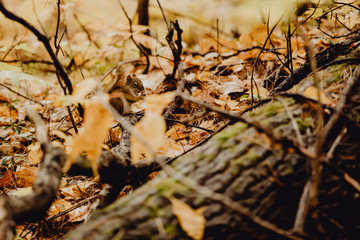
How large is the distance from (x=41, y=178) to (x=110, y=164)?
24cm

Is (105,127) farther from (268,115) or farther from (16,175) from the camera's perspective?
(16,175)

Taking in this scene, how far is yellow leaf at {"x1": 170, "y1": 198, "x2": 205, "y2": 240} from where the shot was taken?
1.87ft

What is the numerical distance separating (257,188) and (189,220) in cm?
23

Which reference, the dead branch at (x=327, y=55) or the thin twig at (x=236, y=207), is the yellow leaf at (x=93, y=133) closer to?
the thin twig at (x=236, y=207)

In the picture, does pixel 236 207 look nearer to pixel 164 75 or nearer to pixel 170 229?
pixel 170 229

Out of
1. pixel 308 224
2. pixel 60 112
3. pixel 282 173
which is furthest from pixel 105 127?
pixel 60 112

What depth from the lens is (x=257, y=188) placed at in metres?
0.65

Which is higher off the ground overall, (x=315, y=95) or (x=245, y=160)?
(x=315, y=95)

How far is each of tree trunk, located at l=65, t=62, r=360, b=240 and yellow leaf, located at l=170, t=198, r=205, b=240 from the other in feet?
0.08

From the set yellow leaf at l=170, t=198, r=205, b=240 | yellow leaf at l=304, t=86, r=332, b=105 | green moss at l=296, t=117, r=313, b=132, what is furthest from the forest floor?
yellow leaf at l=170, t=198, r=205, b=240

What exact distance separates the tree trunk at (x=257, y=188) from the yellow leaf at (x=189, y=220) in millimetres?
25

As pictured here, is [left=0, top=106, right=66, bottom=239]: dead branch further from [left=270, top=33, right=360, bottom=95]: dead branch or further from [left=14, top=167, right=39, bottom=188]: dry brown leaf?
[left=270, top=33, right=360, bottom=95]: dead branch

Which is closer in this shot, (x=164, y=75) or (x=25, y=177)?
(x=25, y=177)

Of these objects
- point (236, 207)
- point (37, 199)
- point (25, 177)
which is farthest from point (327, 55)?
point (25, 177)
